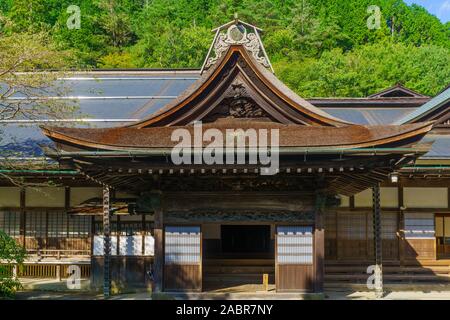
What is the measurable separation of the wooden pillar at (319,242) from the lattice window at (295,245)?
0.20m

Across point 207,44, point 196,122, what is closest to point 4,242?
point 196,122

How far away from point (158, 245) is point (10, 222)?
7694 millimetres

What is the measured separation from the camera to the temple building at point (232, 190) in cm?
1404

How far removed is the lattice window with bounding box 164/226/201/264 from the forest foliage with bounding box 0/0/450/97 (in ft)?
104

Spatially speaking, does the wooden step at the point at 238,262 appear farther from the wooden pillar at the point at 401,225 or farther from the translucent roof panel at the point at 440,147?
the translucent roof panel at the point at 440,147

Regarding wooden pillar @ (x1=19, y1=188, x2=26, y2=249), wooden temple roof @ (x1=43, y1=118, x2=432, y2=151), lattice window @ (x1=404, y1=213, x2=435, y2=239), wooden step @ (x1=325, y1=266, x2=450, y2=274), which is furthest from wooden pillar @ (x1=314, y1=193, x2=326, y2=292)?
wooden pillar @ (x1=19, y1=188, x2=26, y2=249)

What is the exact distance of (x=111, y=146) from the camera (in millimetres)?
14109

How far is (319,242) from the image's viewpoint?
15.4 m

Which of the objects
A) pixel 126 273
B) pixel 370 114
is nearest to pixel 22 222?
pixel 126 273

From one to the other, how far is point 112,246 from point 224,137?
6775mm

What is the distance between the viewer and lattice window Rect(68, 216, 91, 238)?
20.5 m

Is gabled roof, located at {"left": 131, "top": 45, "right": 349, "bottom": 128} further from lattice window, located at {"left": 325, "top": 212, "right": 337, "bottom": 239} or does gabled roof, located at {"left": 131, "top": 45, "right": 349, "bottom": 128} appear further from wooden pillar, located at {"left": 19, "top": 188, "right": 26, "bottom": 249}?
wooden pillar, located at {"left": 19, "top": 188, "right": 26, "bottom": 249}

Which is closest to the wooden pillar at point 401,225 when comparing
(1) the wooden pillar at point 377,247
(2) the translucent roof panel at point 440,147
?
(2) the translucent roof panel at point 440,147
